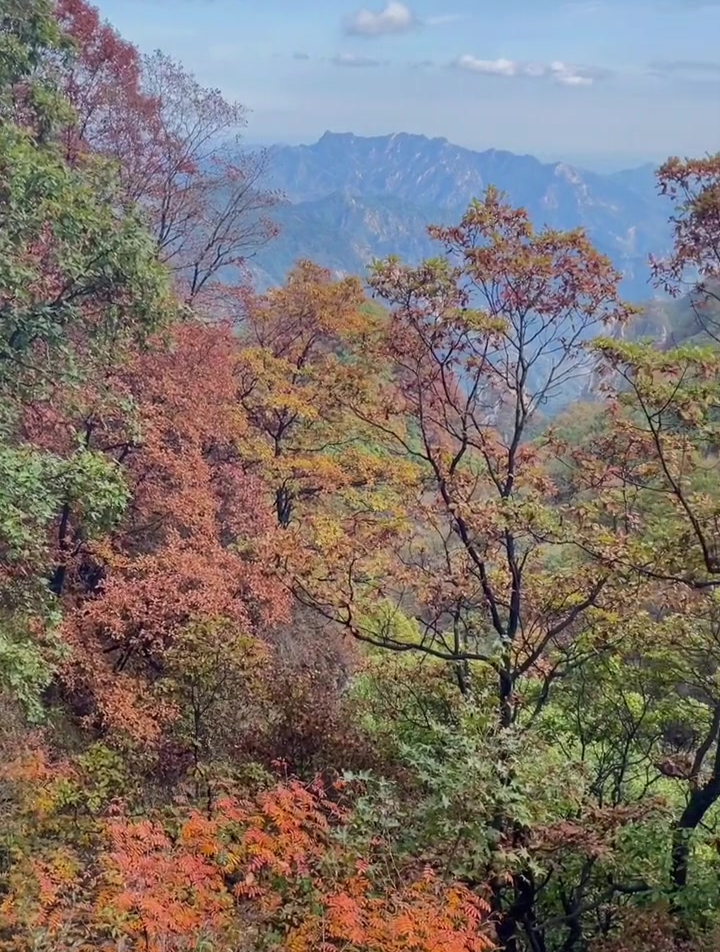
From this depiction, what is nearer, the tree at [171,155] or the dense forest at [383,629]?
the dense forest at [383,629]

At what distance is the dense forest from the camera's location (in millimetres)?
5516

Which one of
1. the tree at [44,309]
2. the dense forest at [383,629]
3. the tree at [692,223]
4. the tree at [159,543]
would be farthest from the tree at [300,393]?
the tree at [692,223]

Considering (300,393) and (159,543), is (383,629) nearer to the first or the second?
(159,543)

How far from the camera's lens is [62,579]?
1155cm

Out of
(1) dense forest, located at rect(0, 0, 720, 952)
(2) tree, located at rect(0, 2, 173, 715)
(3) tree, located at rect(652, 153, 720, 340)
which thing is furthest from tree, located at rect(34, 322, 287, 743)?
(3) tree, located at rect(652, 153, 720, 340)

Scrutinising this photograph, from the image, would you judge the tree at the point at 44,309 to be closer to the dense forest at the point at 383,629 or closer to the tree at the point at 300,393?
the dense forest at the point at 383,629

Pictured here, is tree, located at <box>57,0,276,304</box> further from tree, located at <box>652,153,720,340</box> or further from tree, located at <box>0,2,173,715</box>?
tree, located at <box>652,153,720,340</box>

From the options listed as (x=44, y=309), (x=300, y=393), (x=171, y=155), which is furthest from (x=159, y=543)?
(x=171, y=155)

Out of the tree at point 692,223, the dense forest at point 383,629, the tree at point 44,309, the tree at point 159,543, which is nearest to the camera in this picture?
the dense forest at point 383,629

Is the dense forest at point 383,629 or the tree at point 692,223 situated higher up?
the tree at point 692,223

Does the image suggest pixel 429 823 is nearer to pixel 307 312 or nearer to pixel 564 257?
pixel 564 257

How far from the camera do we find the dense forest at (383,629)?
5.52 m

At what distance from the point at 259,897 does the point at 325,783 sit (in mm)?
2926

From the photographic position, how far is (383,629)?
26.2ft
